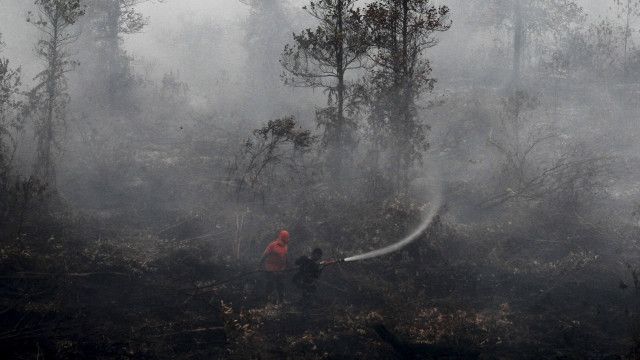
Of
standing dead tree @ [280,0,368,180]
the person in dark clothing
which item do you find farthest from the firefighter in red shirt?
standing dead tree @ [280,0,368,180]

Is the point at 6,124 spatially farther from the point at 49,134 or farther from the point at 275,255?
the point at 275,255

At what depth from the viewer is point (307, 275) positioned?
1032 centimetres

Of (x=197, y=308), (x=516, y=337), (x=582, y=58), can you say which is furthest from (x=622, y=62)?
(x=197, y=308)

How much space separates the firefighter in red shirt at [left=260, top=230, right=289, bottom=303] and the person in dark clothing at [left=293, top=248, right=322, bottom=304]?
44 cm

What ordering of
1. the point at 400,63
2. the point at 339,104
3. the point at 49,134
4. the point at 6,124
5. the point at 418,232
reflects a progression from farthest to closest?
the point at 6,124, the point at 49,134, the point at 339,104, the point at 400,63, the point at 418,232

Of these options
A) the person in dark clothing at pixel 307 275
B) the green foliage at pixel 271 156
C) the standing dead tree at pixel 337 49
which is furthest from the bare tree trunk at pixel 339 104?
the person in dark clothing at pixel 307 275

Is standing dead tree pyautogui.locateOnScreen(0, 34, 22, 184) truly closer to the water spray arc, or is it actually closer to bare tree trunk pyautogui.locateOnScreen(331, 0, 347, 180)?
bare tree trunk pyautogui.locateOnScreen(331, 0, 347, 180)

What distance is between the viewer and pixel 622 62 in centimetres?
2744

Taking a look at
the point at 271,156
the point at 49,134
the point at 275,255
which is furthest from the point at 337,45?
the point at 49,134

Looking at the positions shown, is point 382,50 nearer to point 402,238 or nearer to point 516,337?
point 402,238

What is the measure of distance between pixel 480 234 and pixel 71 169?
576 inches

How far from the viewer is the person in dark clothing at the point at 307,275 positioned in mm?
10297

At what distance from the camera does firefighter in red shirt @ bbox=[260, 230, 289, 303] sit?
1058 centimetres

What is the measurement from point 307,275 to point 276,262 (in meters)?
0.76
